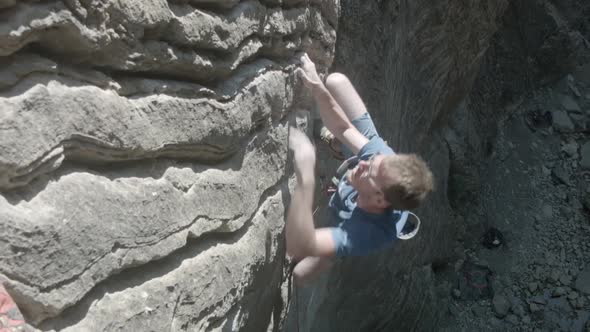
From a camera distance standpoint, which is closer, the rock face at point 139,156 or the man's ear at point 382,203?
the rock face at point 139,156

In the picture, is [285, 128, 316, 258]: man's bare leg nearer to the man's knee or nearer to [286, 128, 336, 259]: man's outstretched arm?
[286, 128, 336, 259]: man's outstretched arm

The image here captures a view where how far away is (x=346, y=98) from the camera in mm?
1870

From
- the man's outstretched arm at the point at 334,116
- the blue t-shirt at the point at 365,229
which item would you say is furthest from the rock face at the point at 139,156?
the blue t-shirt at the point at 365,229

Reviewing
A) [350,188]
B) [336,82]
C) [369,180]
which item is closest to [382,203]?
[369,180]

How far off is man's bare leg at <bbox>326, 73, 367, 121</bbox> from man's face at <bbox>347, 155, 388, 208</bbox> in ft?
0.78

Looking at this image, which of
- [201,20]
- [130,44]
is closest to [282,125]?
[201,20]

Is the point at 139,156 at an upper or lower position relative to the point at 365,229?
upper

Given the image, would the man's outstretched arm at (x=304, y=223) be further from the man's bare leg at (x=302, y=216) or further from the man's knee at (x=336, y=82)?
the man's knee at (x=336, y=82)

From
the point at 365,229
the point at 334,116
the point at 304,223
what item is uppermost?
the point at 334,116

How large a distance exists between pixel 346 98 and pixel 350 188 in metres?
0.26

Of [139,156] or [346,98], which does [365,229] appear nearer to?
[346,98]

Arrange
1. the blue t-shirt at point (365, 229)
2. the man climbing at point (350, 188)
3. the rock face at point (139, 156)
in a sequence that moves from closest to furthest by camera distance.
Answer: the rock face at point (139, 156) < the man climbing at point (350, 188) < the blue t-shirt at point (365, 229)

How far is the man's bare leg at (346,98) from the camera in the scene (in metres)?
1.86

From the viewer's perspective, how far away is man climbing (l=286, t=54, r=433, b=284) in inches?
61.9
